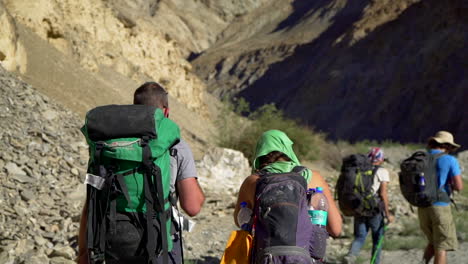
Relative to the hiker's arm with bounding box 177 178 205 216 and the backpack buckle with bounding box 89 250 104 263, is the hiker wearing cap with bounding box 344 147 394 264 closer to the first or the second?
the hiker's arm with bounding box 177 178 205 216

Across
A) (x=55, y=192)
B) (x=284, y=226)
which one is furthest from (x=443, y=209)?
(x=55, y=192)

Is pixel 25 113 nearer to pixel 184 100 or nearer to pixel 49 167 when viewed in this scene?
pixel 49 167

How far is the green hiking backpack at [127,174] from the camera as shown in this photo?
2.64m

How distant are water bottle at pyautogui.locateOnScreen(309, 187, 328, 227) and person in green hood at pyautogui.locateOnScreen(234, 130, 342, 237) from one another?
5cm

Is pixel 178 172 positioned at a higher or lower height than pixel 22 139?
lower

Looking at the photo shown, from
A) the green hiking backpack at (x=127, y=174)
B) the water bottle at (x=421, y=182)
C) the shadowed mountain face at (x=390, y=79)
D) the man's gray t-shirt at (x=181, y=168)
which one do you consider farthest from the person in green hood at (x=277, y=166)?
the shadowed mountain face at (x=390, y=79)

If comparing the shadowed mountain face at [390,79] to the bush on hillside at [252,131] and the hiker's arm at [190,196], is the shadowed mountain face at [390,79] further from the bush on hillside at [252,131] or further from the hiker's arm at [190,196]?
the hiker's arm at [190,196]

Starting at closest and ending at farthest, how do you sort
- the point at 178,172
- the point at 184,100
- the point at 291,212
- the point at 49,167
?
the point at 291,212 → the point at 178,172 → the point at 49,167 → the point at 184,100

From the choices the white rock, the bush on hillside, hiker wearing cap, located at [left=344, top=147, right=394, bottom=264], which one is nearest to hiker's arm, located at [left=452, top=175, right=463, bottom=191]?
hiker wearing cap, located at [left=344, top=147, right=394, bottom=264]

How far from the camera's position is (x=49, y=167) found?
8367mm

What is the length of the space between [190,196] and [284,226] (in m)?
0.56

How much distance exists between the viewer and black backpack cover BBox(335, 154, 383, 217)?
558 cm

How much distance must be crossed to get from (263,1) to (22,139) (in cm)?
8189

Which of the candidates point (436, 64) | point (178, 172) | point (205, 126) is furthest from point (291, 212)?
point (436, 64)
